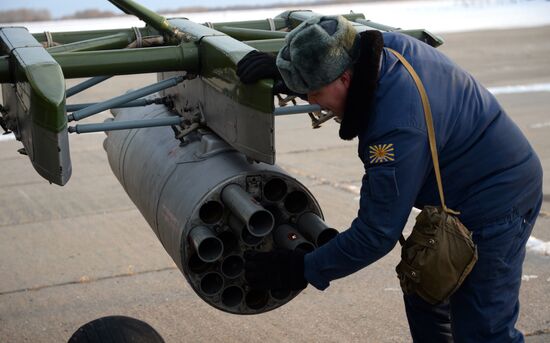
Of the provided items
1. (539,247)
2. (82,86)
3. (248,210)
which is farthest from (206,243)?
(539,247)

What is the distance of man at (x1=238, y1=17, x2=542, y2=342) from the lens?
319 centimetres

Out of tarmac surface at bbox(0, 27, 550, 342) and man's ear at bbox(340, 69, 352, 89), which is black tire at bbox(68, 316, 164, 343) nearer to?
tarmac surface at bbox(0, 27, 550, 342)

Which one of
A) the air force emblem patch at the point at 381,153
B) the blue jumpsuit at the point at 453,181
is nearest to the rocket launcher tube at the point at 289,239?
the blue jumpsuit at the point at 453,181

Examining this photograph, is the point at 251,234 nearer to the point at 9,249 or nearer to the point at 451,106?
the point at 451,106

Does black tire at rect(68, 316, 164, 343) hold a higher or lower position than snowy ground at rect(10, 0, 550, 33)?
higher

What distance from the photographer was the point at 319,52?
10.3 ft

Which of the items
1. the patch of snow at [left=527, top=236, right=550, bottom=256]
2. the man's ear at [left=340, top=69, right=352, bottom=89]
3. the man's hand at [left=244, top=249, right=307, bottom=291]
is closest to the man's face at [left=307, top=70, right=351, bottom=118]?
the man's ear at [left=340, top=69, right=352, bottom=89]

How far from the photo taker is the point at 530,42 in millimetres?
21672

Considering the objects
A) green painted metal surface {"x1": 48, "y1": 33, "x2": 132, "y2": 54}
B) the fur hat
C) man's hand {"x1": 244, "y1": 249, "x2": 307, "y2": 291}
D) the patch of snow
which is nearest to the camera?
the fur hat

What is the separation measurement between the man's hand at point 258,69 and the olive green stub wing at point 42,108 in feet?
2.55

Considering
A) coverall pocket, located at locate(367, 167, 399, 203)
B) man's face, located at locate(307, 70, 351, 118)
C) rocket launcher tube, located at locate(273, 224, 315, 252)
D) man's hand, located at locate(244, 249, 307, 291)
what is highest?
man's face, located at locate(307, 70, 351, 118)

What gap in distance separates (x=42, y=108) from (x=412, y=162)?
155 centimetres

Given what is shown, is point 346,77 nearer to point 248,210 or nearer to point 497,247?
point 248,210

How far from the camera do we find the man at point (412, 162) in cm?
319
